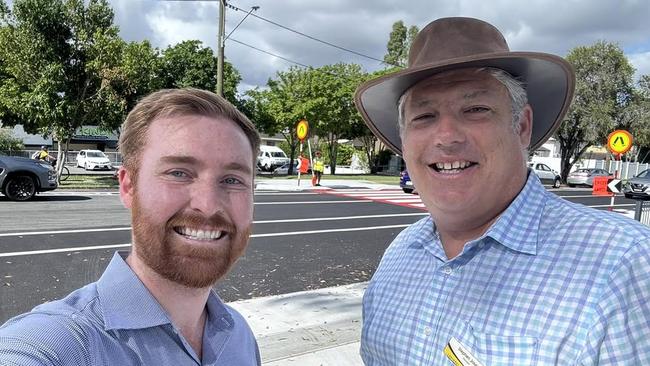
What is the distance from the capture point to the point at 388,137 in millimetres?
2596

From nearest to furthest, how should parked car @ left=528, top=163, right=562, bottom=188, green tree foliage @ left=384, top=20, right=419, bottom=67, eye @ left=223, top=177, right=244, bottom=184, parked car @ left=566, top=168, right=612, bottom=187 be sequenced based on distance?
eye @ left=223, top=177, right=244, bottom=184 → parked car @ left=528, top=163, right=562, bottom=188 → parked car @ left=566, top=168, right=612, bottom=187 → green tree foliage @ left=384, top=20, right=419, bottom=67

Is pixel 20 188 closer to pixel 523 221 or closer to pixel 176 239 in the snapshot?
pixel 176 239

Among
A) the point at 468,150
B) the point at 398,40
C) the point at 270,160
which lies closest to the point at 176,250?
the point at 468,150

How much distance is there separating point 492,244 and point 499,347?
A: 1.12ft

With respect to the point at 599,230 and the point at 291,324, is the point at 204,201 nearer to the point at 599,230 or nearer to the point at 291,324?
the point at 599,230

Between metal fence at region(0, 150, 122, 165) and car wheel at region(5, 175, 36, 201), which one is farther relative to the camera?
metal fence at region(0, 150, 122, 165)

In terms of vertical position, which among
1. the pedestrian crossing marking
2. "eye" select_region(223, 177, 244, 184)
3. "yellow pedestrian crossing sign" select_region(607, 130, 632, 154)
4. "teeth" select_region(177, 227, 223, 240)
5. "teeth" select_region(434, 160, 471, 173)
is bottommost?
the pedestrian crossing marking

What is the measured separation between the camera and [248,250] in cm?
821

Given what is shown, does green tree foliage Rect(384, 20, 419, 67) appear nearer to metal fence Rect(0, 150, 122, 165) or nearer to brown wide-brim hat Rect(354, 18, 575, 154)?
metal fence Rect(0, 150, 122, 165)

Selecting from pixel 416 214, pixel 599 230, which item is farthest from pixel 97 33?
pixel 599 230

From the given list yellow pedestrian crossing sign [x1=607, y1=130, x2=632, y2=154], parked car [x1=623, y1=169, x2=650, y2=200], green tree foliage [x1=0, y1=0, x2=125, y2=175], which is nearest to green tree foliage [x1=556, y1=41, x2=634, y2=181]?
parked car [x1=623, y1=169, x2=650, y2=200]

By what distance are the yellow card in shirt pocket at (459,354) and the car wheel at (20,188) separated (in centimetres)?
1504

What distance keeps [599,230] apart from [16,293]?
5944mm

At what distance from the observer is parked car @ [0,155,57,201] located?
44.6 feet
